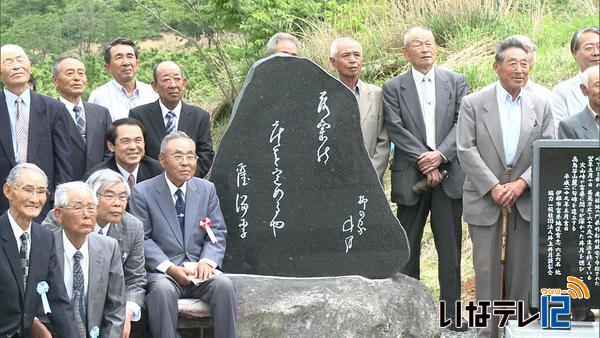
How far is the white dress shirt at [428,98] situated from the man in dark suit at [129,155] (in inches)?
78.2

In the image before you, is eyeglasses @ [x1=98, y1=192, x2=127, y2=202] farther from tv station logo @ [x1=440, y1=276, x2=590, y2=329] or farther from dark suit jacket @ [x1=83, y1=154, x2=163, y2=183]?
tv station logo @ [x1=440, y1=276, x2=590, y2=329]

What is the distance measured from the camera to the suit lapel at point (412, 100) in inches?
321

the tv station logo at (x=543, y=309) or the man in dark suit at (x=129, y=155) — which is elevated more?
the man in dark suit at (x=129, y=155)

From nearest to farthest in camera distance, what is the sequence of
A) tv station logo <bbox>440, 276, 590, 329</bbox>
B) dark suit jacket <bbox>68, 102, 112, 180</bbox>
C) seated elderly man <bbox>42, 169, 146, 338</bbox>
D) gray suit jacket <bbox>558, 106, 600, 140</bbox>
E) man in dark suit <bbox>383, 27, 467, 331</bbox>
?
tv station logo <bbox>440, 276, 590, 329</bbox> < seated elderly man <bbox>42, 169, 146, 338</bbox> < gray suit jacket <bbox>558, 106, 600, 140</bbox> < dark suit jacket <bbox>68, 102, 112, 180</bbox> < man in dark suit <bbox>383, 27, 467, 331</bbox>

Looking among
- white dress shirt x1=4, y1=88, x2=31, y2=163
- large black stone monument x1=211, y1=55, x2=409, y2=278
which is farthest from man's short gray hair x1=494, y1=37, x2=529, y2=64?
white dress shirt x1=4, y1=88, x2=31, y2=163

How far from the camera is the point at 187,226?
7297mm

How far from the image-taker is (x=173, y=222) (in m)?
7.27

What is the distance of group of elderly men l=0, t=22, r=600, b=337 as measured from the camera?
257 inches

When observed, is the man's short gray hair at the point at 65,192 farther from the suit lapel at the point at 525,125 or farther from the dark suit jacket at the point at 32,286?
the suit lapel at the point at 525,125

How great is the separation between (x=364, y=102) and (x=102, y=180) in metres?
2.25

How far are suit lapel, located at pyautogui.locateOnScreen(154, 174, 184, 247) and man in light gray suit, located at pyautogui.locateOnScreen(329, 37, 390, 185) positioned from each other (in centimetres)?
164

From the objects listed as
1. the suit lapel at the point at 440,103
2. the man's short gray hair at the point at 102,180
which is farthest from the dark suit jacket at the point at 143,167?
the suit lapel at the point at 440,103

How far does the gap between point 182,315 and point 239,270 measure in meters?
0.69

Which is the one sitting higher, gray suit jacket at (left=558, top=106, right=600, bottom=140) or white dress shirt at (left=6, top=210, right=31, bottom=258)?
gray suit jacket at (left=558, top=106, right=600, bottom=140)
